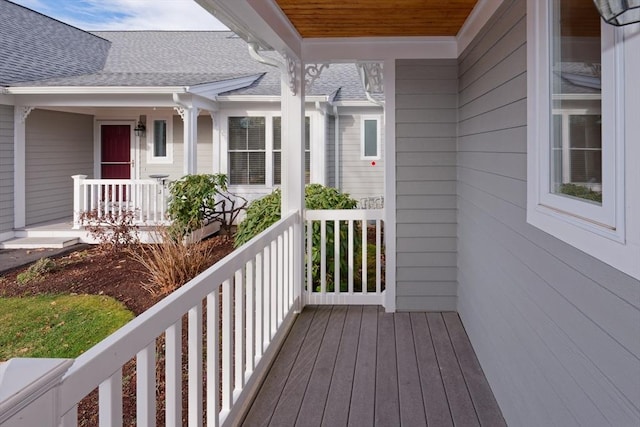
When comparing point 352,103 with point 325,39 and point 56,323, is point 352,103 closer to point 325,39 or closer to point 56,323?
point 325,39

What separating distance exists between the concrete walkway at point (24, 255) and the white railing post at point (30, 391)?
6554 mm

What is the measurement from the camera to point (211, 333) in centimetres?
240

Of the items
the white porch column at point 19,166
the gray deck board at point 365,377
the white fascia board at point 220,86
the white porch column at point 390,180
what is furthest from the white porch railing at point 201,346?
the white porch column at point 19,166

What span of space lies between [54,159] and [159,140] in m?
1.99

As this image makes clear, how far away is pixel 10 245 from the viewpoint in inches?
320

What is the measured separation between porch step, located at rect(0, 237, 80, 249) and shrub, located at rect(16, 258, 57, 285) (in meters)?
1.62

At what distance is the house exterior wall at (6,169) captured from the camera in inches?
332

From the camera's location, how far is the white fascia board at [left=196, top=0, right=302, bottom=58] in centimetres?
276

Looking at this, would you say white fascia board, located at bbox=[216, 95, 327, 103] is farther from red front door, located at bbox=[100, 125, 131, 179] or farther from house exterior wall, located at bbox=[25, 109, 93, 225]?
house exterior wall, located at bbox=[25, 109, 93, 225]

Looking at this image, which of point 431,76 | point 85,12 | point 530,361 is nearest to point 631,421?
point 530,361

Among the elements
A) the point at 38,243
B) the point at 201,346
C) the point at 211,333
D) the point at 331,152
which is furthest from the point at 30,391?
the point at 331,152

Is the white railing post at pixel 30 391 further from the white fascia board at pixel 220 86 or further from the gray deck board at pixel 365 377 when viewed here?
the white fascia board at pixel 220 86

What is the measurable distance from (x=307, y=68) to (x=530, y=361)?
342 cm

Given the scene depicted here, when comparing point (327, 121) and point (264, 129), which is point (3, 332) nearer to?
point (264, 129)
